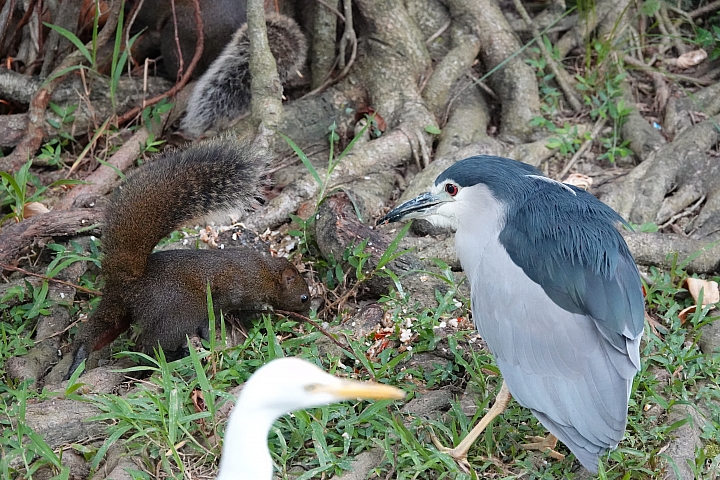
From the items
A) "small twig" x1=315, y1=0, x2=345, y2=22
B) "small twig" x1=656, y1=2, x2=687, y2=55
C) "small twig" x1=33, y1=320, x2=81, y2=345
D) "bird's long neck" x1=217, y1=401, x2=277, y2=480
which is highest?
"small twig" x1=315, y1=0, x2=345, y2=22

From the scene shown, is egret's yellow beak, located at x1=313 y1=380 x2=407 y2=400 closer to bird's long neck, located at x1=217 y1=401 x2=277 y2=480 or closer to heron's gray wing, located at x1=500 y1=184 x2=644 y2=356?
bird's long neck, located at x1=217 y1=401 x2=277 y2=480

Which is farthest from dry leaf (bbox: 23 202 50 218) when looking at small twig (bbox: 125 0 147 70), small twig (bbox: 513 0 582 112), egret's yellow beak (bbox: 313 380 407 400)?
small twig (bbox: 513 0 582 112)

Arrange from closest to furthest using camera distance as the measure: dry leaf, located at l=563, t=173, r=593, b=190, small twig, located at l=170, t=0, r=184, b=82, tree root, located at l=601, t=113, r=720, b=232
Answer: tree root, located at l=601, t=113, r=720, b=232
dry leaf, located at l=563, t=173, r=593, b=190
small twig, located at l=170, t=0, r=184, b=82

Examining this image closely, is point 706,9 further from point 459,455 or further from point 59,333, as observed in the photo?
point 59,333

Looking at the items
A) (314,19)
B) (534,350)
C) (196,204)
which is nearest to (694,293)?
(534,350)

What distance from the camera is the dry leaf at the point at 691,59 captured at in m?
6.32

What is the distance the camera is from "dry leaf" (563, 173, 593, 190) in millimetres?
5270

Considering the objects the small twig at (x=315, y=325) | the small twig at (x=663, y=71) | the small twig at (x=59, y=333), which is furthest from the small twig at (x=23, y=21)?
the small twig at (x=663, y=71)

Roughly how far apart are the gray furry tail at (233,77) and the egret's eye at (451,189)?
226cm

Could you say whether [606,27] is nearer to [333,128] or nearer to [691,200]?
[691,200]

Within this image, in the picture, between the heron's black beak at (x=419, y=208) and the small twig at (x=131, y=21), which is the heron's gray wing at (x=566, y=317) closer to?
the heron's black beak at (x=419, y=208)

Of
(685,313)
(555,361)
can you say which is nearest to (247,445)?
(555,361)

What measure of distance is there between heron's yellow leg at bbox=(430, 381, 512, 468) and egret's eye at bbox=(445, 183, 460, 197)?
97 cm

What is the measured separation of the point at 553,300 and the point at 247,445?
158 centimetres
